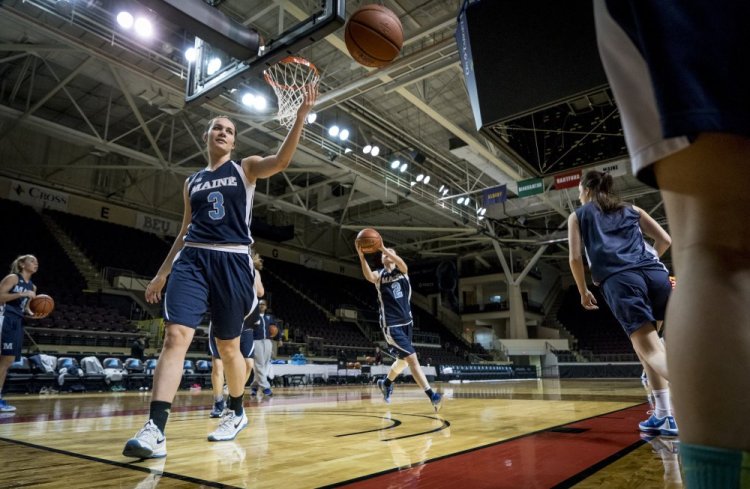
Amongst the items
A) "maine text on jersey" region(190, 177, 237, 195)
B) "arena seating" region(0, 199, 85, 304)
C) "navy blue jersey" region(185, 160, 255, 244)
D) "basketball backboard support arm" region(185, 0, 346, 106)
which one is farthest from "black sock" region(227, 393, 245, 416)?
"arena seating" region(0, 199, 85, 304)

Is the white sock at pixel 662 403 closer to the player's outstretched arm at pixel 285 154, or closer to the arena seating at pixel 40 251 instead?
the player's outstretched arm at pixel 285 154

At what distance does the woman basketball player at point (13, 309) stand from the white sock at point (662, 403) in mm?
5627

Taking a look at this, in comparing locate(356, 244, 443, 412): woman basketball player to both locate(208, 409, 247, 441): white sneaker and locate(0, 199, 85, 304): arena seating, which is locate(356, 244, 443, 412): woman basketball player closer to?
locate(208, 409, 247, 441): white sneaker

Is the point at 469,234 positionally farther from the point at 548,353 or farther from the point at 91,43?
the point at 91,43

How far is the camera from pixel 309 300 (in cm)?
2219

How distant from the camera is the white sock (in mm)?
2854

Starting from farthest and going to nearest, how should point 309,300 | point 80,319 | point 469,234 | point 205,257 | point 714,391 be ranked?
point 469,234 < point 309,300 < point 80,319 < point 205,257 < point 714,391

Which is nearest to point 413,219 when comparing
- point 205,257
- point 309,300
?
point 309,300

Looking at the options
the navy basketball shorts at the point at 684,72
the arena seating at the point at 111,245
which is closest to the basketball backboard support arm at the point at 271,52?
the navy basketball shorts at the point at 684,72

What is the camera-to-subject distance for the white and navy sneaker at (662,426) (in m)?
2.79

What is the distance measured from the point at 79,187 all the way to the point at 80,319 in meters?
8.03

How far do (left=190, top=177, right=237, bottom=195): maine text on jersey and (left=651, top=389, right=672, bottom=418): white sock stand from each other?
279cm

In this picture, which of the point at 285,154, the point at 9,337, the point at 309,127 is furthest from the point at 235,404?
the point at 309,127

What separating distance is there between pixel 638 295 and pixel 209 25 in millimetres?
5007
